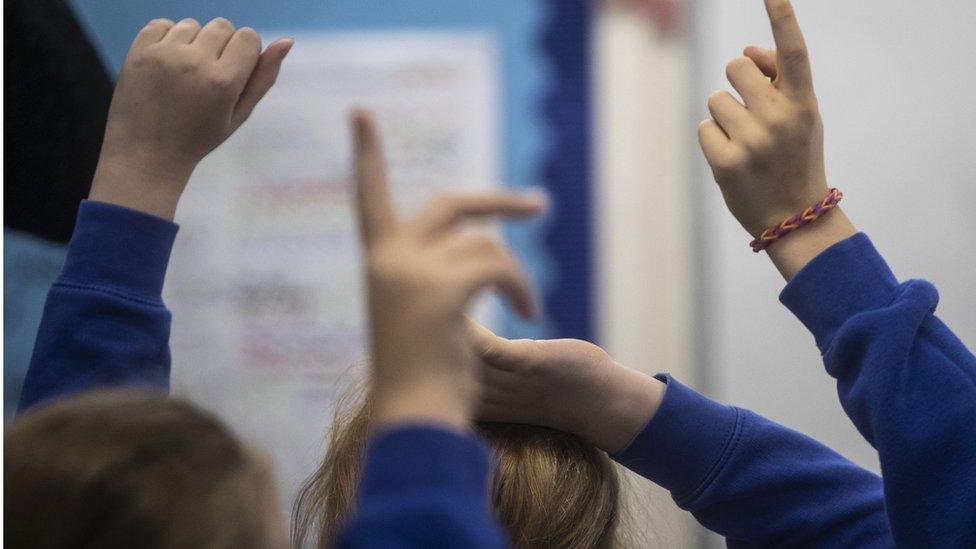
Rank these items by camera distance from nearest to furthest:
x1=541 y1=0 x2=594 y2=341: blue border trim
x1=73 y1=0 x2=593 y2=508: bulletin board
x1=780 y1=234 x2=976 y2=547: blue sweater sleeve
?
1. x1=780 y1=234 x2=976 y2=547: blue sweater sleeve
2. x1=541 y1=0 x2=594 y2=341: blue border trim
3. x1=73 y1=0 x2=593 y2=508: bulletin board

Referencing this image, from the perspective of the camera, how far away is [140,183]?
1.65 ft

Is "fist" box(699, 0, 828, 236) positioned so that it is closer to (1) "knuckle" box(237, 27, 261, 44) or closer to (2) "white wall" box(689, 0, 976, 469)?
(1) "knuckle" box(237, 27, 261, 44)

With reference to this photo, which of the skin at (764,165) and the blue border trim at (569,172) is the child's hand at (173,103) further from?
the blue border trim at (569,172)

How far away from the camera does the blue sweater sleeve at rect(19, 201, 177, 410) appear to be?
1.63 feet

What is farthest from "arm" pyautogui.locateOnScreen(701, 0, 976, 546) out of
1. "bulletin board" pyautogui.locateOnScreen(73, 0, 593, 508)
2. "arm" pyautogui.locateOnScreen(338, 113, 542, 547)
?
"bulletin board" pyautogui.locateOnScreen(73, 0, 593, 508)

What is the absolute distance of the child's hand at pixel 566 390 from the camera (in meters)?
0.53

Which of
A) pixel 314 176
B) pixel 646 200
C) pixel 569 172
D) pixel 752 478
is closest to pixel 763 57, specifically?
pixel 752 478

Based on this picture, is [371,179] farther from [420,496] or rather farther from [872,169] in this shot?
[872,169]

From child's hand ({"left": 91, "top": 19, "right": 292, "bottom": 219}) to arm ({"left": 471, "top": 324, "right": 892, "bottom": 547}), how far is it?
175 millimetres

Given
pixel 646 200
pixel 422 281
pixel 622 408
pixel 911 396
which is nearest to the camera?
pixel 422 281

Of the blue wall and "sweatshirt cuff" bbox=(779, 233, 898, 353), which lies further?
the blue wall

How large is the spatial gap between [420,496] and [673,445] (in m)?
0.28

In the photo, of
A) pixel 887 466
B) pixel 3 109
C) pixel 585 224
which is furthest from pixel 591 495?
pixel 585 224

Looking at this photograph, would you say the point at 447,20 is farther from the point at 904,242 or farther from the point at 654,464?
the point at 654,464
